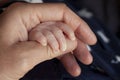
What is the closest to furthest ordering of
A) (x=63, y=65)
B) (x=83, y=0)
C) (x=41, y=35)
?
(x=41, y=35) < (x=63, y=65) < (x=83, y=0)

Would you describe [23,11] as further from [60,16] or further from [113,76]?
[113,76]

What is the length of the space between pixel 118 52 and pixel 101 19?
9 cm

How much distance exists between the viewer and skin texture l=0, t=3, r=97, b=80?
60 centimetres

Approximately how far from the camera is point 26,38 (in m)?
0.63

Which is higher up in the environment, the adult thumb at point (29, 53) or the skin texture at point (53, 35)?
the skin texture at point (53, 35)

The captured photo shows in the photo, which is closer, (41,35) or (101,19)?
(41,35)

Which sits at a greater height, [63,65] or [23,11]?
[23,11]

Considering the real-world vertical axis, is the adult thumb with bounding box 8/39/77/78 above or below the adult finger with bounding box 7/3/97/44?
below

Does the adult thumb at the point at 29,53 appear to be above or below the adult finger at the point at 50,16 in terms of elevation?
below

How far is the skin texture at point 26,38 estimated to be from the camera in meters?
0.60

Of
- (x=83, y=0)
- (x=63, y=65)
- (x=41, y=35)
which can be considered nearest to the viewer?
(x=41, y=35)

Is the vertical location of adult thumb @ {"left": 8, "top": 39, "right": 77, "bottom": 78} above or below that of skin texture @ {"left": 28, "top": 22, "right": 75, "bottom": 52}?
below

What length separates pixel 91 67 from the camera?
2.46 ft

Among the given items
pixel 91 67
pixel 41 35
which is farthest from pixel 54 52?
pixel 91 67
